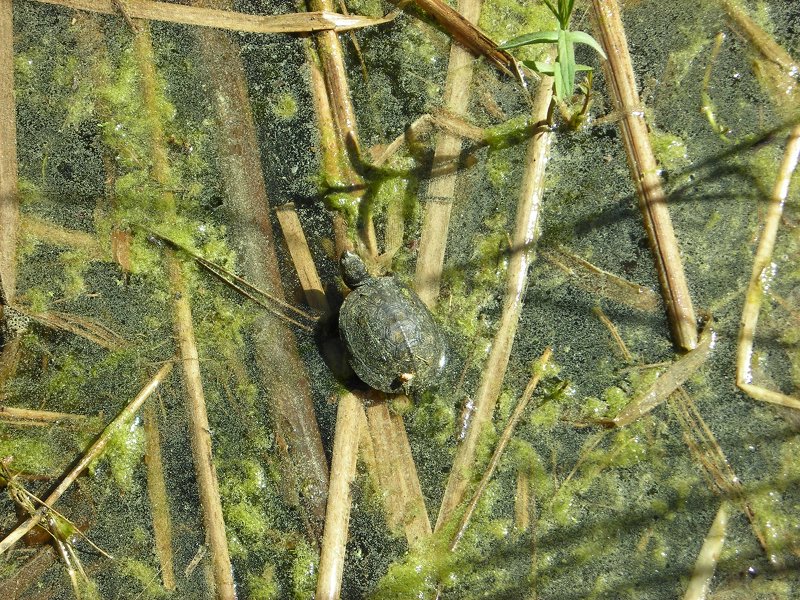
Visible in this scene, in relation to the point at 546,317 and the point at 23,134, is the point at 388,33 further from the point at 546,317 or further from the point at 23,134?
the point at 23,134

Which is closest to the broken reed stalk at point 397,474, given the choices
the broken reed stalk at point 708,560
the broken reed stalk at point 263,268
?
the broken reed stalk at point 263,268

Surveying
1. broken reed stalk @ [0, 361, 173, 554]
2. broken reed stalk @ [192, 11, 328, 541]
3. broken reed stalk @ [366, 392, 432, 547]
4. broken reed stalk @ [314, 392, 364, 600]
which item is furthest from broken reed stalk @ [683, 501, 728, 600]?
broken reed stalk @ [0, 361, 173, 554]

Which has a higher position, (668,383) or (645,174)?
(645,174)

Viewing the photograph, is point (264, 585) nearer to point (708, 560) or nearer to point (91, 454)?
point (91, 454)

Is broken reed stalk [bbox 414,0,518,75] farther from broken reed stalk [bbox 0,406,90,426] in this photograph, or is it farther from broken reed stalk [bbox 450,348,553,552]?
broken reed stalk [bbox 0,406,90,426]

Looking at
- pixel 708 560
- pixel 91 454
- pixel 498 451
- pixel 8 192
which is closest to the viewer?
pixel 708 560

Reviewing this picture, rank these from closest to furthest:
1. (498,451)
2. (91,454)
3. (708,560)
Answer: (708,560) → (498,451) → (91,454)

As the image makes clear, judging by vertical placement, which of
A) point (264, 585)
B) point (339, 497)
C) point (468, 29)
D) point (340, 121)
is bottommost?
point (264, 585)

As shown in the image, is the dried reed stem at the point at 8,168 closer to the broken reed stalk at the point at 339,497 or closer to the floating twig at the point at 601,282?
the broken reed stalk at the point at 339,497

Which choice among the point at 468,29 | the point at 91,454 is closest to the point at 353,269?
the point at 468,29
